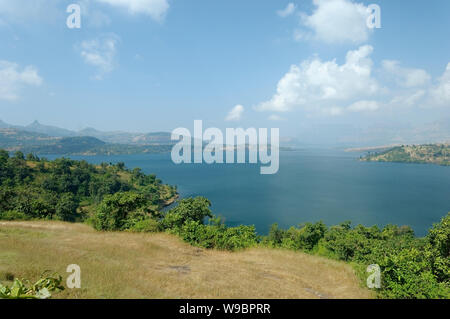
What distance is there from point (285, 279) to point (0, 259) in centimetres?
902

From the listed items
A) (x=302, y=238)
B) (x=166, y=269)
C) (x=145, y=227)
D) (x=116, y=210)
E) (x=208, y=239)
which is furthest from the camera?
(x=302, y=238)

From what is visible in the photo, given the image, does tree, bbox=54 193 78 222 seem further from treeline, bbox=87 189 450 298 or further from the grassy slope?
the grassy slope

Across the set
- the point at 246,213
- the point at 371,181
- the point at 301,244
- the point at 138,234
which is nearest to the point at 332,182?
the point at 371,181

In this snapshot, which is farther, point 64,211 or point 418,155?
point 418,155

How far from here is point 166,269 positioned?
8.02m

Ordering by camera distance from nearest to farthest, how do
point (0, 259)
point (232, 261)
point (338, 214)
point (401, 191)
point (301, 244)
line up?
point (0, 259) → point (232, 261) → point (301, 244) → point (338, 214) → point (401, 191)

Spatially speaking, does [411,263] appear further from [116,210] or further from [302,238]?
[302,238]

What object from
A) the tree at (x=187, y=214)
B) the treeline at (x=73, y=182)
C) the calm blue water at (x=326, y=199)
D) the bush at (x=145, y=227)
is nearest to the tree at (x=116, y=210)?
the bush at (x=145, y=227)

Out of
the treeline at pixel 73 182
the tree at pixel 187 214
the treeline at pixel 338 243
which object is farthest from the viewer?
the treeline at pixel 73 182

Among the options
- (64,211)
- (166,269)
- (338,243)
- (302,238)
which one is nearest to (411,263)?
(166,269)

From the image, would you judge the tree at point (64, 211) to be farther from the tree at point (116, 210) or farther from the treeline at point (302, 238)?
the tree at point (116, 210)

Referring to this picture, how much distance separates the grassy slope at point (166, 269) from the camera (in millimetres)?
6027
